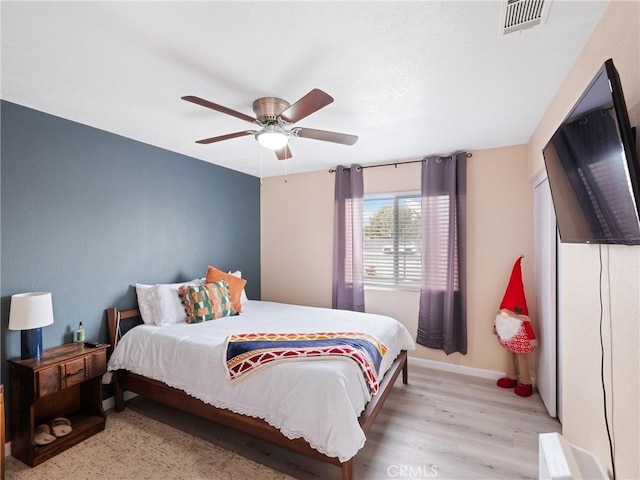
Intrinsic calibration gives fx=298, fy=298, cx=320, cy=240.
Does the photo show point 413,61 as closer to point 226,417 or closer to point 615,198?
point 615,198

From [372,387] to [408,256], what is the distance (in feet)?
6.84

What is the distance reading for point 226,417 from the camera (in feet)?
7.00

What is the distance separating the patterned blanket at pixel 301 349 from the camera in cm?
205

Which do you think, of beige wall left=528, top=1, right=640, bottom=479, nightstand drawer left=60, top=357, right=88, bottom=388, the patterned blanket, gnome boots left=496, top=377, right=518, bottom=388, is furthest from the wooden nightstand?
gnome boots left=496, top=377, right=518, bottom=388

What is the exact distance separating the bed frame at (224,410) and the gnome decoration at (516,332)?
1.01 m

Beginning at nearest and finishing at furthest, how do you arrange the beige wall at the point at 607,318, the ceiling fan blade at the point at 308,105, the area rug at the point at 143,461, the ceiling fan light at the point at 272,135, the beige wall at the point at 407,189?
the beige wall at the point at 607,318 → the ceiling fan blade at the point at 308,105 → the area rug at the point at 143,461 → the ceiling fan light at the point at 272,135 → the beige wall at the point at 407,189

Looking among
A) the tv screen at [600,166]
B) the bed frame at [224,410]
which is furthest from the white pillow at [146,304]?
the tv screen at [600,166]

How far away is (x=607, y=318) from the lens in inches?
54.3

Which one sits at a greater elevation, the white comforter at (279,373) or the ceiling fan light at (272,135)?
the ceiling fan light at (272,135)

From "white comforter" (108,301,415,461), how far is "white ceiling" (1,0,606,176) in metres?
1.84

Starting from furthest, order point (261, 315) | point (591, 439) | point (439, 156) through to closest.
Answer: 1. point (439, 156)
2. point (261, 315)
3. point (591, 439)

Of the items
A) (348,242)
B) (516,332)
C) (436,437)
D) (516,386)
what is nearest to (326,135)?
(348,242)

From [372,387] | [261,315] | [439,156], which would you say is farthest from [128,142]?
[439,156]

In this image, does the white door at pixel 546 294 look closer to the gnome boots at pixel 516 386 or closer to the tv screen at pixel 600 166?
the gnome boots at pixel 516 386
